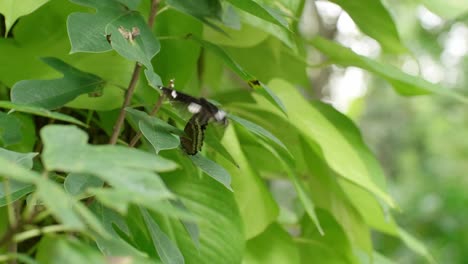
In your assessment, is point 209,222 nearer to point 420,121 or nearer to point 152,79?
point 152,79

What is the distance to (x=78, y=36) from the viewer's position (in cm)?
39

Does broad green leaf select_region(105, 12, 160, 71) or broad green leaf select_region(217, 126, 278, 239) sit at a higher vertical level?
broad green leaf select_region(105, 12, 160, 71)

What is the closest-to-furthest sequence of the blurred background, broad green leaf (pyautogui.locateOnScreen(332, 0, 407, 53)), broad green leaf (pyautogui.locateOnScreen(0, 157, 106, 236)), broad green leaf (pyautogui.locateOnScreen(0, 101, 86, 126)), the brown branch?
broad green leaf (pyautogui.locateOnScreen(0, 157, 106, 236)) < broad green leaf (pyautogui.locateOnScreen(0, 101, 86, 126)) < the brown branch < broad green leaf (pyautogui.locateOnScreen(332, 0, 407, 53)) < the blurred background

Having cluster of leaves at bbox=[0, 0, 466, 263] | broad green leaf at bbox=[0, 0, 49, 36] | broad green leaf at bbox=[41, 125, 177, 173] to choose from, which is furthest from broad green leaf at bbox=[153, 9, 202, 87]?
broad green leaf at bbox=[41, 125, 177, 173]

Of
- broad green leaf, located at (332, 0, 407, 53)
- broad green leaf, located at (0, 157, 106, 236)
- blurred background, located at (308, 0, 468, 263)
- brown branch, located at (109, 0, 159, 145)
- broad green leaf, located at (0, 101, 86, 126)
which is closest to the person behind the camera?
broad green leaf, located at (0, 157, 106, 236)

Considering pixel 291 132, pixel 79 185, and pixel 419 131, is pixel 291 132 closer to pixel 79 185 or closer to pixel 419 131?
pixel 79 185

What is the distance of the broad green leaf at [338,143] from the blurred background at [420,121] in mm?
98

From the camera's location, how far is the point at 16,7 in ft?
1.41

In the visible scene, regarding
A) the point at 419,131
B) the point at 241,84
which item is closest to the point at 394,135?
the point at 419,131

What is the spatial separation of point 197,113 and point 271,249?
8.6 inches

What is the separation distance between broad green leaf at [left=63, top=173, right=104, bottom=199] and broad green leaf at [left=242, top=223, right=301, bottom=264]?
196 millimetres

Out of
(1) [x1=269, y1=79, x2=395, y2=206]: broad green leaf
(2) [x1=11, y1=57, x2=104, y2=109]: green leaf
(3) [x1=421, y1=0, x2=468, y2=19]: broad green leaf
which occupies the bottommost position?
(2) [x1=11, y1=57, x2=104, y2=109]: green leaf

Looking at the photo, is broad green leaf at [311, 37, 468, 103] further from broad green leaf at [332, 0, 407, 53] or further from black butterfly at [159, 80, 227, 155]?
black butterfly at [159, 80, 227, 155]

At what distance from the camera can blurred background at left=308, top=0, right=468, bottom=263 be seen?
1379 millimetres
